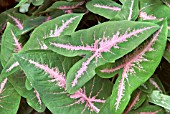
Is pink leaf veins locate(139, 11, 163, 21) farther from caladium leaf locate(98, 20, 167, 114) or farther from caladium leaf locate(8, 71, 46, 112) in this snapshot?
caladium leaf locate(8, 71, 46, 112)

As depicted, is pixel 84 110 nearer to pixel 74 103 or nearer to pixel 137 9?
pixel 74 103

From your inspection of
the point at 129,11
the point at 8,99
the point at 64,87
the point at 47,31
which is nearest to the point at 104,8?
the point at 129,11

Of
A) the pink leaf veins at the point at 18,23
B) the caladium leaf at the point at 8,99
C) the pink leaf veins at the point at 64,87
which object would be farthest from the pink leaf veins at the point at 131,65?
the pink leaf veins at the point at 18,23

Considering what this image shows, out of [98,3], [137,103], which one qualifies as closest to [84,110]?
[137,103]

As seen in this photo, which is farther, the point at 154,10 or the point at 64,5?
the point at 64,5

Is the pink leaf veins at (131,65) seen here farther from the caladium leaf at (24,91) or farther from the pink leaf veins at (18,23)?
the pink leaf veins at (18,23)

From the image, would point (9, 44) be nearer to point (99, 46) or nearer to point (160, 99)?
point (99, 46)

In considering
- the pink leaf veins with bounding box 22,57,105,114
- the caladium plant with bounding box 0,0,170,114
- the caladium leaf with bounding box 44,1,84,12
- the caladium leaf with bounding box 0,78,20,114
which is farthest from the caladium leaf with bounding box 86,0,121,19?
the caladium leaf with bounding box 0,78,20,114

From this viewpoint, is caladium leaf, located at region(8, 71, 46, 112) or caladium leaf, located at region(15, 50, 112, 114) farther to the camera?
caladium leaf, located at region(8, 71, 46, 112)
